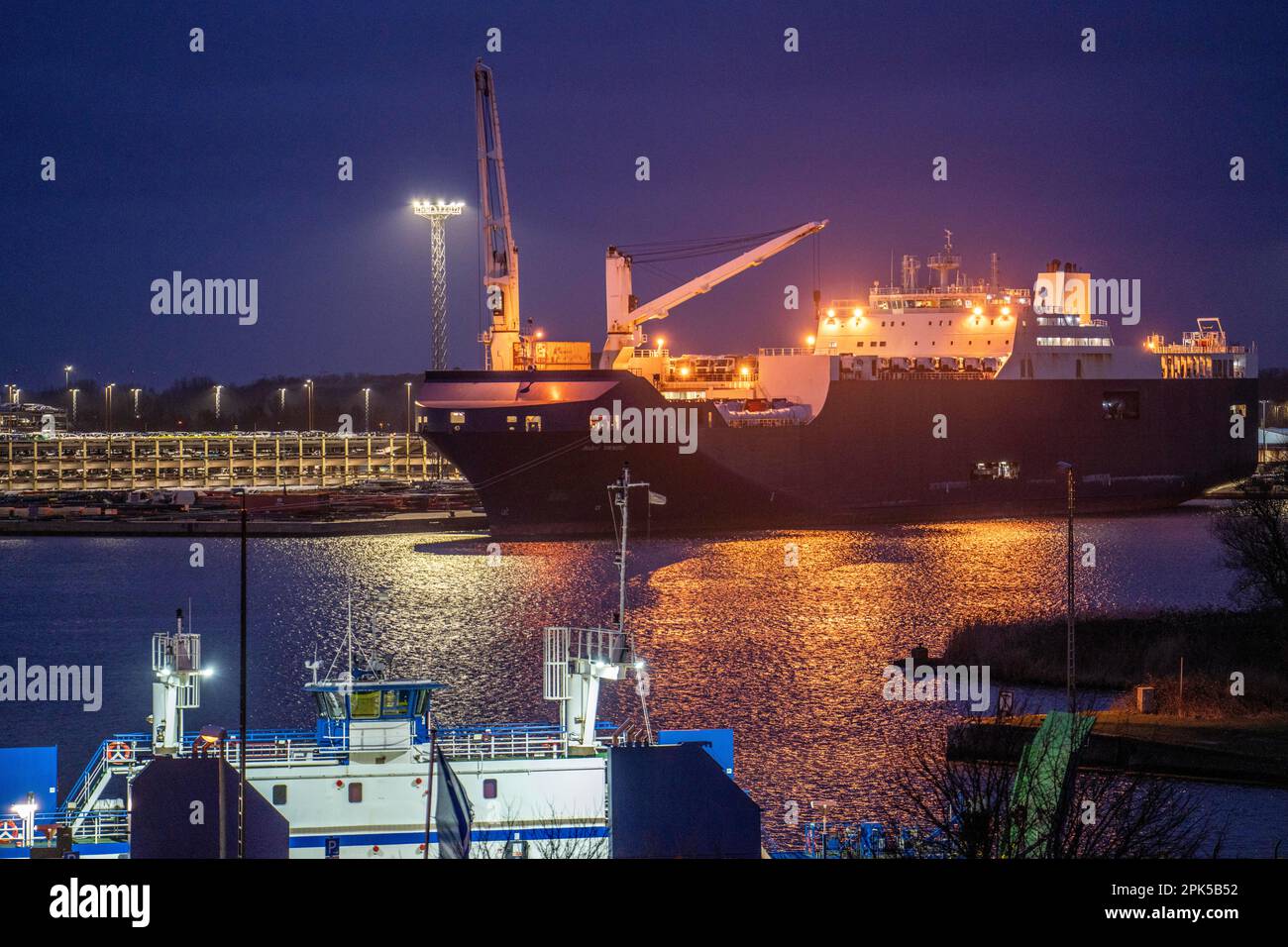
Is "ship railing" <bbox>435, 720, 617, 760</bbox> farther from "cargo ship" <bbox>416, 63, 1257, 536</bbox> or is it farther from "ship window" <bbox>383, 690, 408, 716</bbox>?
"cargo ship" <bbox>416, 63, 1257, 536</bbox>

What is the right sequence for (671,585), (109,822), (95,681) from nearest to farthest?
(109,822)
(95,681)
(671,585)

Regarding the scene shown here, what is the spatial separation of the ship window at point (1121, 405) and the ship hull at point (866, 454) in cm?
7

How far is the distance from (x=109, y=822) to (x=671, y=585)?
1561 centimetres

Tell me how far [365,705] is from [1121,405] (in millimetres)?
30464

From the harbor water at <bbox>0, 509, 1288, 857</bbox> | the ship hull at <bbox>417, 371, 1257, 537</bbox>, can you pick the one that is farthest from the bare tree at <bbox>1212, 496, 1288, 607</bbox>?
the ship hull at <bbox>417, 371, 1257, 537</bbox>

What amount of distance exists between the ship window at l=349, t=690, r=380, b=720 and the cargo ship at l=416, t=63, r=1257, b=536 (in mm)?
18943

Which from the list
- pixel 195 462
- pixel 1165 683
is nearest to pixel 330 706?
pixel 1165 683

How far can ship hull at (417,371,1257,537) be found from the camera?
A: 29.7 m

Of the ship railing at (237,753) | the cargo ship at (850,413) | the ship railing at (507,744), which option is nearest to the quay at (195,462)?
the cargo ship at (850,413)

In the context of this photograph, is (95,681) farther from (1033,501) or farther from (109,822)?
(1033,501)

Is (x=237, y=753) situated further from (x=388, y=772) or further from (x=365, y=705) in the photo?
(x=388, y=772)

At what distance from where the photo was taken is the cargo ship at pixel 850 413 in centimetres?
2988
